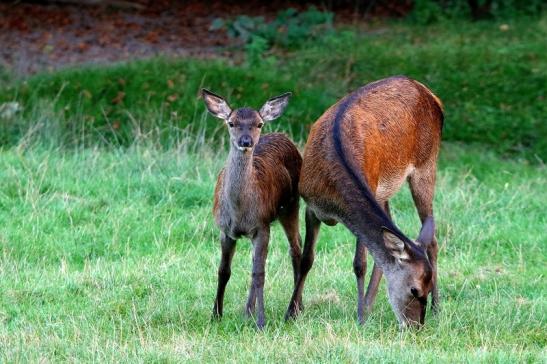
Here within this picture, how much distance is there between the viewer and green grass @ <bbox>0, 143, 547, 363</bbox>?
6582 mm

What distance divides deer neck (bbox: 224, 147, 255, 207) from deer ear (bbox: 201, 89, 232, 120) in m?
0.39

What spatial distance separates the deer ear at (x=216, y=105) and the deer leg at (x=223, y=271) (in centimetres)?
83

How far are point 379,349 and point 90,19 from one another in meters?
12.4

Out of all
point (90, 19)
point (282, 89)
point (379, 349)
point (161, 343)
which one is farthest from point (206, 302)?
point (90, 19)

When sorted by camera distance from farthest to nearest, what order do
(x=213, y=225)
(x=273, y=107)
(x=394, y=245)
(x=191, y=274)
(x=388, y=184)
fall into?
(x=213, y=225) < (x=191, y=274) < (x=388, y=184) < (x=273, y=107) < (x=394, y=245)

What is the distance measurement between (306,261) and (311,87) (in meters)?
8.31

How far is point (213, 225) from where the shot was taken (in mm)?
9719

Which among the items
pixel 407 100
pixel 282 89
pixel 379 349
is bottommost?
pixel 282 89

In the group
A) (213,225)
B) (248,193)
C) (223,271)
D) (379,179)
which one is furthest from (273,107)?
(213,225)

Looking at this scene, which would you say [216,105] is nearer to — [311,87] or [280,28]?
[311,87]

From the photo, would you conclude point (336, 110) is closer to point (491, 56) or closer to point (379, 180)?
point (379, 180)

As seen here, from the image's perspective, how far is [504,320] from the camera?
7207 mm

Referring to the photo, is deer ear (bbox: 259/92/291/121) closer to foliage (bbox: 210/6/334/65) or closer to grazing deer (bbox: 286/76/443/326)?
grazing deer (bbox: 286/76/443/326)

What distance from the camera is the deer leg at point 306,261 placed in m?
7.55
